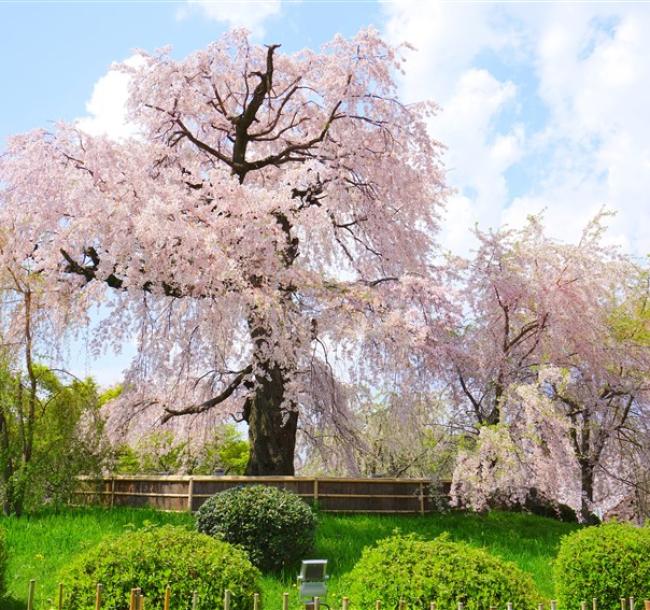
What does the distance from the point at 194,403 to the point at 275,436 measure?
3.68m

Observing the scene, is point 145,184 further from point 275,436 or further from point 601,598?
point 601,598

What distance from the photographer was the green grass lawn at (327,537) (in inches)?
391

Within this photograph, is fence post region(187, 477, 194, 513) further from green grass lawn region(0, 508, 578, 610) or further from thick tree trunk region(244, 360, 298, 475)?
thick tree trunk region(244, 360, 298, 475)

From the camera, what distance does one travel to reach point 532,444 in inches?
550

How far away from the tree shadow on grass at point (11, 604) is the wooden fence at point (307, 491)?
5.85 m

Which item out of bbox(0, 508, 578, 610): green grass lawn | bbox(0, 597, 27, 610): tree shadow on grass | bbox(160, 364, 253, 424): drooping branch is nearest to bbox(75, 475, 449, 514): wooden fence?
bbox(0, 508, 578, 610): green grass lawn

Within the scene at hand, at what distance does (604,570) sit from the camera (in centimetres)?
883

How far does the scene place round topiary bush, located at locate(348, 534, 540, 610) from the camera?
661 centimetres

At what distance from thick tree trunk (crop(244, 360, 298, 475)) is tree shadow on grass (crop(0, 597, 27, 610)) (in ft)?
23.3

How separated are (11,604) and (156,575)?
3062 mm

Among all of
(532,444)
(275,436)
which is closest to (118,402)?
(275,436)

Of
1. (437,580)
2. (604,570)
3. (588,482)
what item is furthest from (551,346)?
(437,580)

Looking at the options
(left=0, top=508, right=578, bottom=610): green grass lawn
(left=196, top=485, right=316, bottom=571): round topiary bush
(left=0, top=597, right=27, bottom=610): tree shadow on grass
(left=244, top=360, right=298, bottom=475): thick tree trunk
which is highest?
(left=244, top=360, right=298, bottom=475): thick tree trunk

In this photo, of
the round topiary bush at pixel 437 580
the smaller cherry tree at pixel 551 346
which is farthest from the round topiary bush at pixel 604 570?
the smaller cherry tree at pixel 551 346
